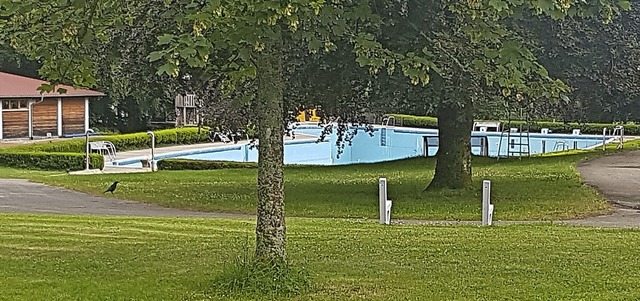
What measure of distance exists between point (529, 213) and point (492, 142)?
28.2 m

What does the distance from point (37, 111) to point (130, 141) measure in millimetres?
3819

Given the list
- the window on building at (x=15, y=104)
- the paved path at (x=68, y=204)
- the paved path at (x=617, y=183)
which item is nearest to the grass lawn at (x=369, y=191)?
the paved path at (x=617, y=183)

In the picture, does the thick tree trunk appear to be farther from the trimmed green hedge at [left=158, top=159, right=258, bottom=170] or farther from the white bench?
the white bench

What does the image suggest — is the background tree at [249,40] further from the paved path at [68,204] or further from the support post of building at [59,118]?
the support post of building at [59,118]

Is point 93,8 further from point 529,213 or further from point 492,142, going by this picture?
point 492,142

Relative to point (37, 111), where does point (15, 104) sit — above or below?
above

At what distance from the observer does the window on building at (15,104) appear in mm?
36531

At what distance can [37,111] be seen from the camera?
38031 millimetres

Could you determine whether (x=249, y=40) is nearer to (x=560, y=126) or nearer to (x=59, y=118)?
(x=59, y=118)

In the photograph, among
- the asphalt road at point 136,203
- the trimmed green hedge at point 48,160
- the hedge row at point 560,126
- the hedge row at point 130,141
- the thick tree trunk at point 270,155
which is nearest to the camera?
the thick tree trunk at point 270,155

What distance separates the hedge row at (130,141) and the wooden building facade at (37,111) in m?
2.08

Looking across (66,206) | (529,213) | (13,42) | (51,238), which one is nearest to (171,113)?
(66,206)

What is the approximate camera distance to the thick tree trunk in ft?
21.9

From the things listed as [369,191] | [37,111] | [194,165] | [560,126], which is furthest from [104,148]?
[560,126]
